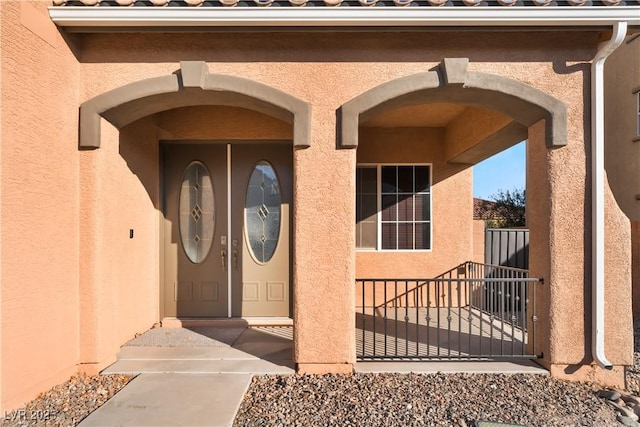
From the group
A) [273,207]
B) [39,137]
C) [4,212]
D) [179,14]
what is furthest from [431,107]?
[4,212]

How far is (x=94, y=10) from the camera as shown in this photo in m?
3.68

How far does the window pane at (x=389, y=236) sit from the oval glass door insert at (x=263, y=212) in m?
2.27

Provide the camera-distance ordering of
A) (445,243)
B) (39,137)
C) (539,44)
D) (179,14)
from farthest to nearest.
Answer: (445,243), (539,44), (179,14), (39,137)

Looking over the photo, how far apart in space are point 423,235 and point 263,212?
3200 millimetres

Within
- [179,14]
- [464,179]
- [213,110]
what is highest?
[179,14]

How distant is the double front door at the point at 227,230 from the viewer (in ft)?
19.1

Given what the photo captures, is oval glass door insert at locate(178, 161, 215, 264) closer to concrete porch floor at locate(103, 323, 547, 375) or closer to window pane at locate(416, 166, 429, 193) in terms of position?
concrete porch floor at locate(103, 323, 547, 375)

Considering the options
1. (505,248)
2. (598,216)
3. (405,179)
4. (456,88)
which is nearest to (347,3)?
(456,88)

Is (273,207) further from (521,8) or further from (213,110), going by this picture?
(521,8)

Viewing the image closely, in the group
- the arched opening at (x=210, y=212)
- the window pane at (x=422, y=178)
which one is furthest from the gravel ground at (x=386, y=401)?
the window pane at (x=422, y=178)

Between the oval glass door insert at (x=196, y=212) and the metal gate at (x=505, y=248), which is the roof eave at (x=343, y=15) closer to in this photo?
the oval glass door insert at (x=196, y=212)

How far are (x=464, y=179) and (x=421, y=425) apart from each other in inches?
200

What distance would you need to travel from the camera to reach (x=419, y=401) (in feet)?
11.3

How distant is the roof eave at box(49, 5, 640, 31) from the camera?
3684 millimetres
